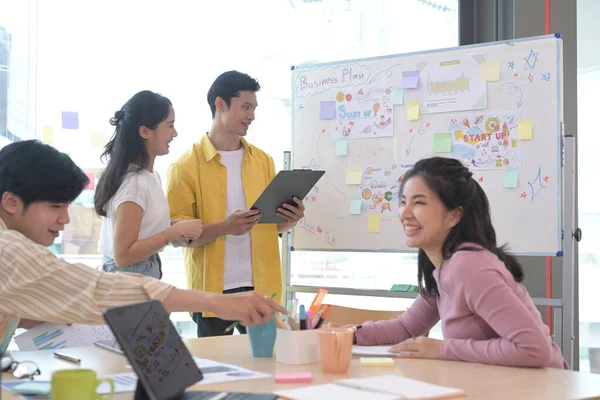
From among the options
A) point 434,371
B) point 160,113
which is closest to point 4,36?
point 160,113

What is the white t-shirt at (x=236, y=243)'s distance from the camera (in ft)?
9.95

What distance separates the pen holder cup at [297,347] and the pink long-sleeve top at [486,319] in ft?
0.98

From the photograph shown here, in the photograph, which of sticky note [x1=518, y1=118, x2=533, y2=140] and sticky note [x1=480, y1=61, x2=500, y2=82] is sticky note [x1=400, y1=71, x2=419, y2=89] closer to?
sticky note [x1=480, y1=61, x2=500, y2=82]

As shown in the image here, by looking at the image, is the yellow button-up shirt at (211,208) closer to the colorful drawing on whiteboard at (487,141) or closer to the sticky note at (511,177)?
the colorful drawing on whiteboard at (487,141)

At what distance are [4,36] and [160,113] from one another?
3.93ft

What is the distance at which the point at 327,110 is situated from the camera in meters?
3.41

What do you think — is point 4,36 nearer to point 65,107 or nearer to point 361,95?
point 65,107

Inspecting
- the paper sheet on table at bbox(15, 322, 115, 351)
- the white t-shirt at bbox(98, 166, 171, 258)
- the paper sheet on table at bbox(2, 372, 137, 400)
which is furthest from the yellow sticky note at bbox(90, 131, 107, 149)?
the paper sheet on table at bbox(2, 372, 137, 400)

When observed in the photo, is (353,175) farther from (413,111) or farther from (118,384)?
(118,384)

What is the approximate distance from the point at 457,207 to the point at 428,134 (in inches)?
51.2

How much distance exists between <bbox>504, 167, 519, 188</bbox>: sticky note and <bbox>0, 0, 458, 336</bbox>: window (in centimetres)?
84

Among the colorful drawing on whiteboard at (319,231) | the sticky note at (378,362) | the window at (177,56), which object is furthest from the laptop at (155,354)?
the window at (177,56)

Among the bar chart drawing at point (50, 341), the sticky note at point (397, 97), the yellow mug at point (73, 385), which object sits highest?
the sticky note at point (397, 97)

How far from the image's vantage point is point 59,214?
1654 mm
